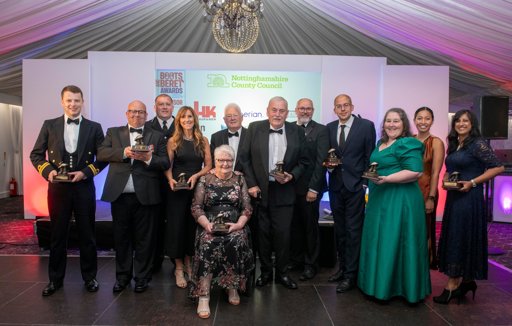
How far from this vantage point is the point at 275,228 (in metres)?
3.65

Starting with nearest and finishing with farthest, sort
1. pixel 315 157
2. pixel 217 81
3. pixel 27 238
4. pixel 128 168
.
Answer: pixel 128 168, pixel 315 157, pixel 27 238, pixel 217 81

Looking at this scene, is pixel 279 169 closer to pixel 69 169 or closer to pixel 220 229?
pixel 220 229

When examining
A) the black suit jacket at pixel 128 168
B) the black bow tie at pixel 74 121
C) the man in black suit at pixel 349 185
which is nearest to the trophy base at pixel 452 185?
the man in black suit at pixel 349 185

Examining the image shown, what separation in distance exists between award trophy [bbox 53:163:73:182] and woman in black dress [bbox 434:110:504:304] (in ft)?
10.3

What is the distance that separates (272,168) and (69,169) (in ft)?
5.95

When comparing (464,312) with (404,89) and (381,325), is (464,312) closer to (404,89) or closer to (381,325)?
(381,325)

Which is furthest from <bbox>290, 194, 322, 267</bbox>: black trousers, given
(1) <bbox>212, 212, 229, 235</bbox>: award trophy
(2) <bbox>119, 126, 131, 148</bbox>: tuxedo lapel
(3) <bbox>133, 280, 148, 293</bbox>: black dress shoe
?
(2) <bbox>119, 126, 131, 148</bbox>: tuxedo lapel

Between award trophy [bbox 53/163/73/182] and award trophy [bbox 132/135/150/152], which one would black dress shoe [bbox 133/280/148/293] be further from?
award trophy [bbox 132/135/150/152]

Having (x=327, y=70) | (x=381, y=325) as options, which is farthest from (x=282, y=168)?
(x=327, y=70)

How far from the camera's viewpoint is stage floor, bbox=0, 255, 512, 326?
2998 mm

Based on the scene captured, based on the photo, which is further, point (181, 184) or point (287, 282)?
point (287, 282)

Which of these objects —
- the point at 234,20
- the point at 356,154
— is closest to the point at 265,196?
the point at 356,154

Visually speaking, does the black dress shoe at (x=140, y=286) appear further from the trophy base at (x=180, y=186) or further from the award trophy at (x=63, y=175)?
the award trophy at (x=63, y=175)

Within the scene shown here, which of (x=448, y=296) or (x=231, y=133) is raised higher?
(x=231, y=133)
